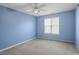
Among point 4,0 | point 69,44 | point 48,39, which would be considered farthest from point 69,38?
point 4,0

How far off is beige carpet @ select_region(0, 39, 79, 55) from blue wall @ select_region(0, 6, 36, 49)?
0.96ft

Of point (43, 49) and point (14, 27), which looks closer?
point (43, 49)

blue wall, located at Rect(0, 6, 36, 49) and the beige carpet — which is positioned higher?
blue wall, located at Rect(0, 6, 36, 49)

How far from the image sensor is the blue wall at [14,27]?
8.44 ft

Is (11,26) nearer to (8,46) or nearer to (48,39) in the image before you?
(8,46)

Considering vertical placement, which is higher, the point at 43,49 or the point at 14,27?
the point at 14,27

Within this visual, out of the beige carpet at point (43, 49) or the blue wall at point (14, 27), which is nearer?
the beige carpet at point (43, 49)

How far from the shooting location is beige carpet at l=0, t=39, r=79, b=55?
7.16 feet

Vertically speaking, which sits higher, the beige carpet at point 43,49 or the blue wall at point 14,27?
the blue wall at point 14,27

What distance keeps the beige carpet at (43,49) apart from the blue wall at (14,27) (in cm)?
29

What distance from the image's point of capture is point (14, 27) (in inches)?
118

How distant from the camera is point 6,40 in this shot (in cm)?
271

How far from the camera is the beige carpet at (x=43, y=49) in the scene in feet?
7.16

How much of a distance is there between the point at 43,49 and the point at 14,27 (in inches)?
52.3
